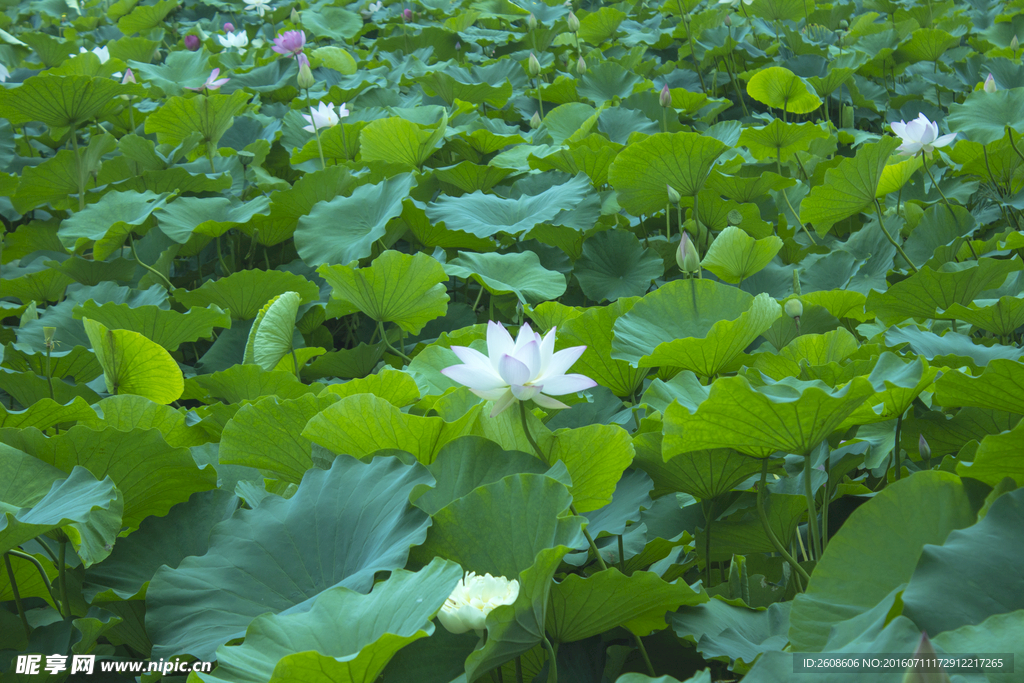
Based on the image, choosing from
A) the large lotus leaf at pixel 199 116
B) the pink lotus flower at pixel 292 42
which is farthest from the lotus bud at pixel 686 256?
the pink lotus flower at pixel 292 42

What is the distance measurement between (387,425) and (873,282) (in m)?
1.14

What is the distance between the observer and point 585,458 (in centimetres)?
81

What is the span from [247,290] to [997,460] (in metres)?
1.34

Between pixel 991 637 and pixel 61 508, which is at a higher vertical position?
pixel 991 637

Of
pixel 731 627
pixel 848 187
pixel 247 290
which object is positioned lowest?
pixel 247 290

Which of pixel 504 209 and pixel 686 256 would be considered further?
pixel 504 209

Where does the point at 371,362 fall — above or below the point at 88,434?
below

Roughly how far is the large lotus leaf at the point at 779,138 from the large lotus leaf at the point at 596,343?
41.5 inches

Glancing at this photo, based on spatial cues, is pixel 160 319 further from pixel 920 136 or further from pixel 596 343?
pixel 920 136

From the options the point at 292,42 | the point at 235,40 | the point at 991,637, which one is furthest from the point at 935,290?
the point at 235,40

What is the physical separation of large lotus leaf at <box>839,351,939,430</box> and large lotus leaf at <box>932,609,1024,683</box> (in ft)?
0.90

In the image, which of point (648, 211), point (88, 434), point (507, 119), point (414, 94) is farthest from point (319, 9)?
point (88, 434)

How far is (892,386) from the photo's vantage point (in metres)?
0.79

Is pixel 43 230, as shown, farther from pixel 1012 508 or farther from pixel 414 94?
pixel 1012 508
